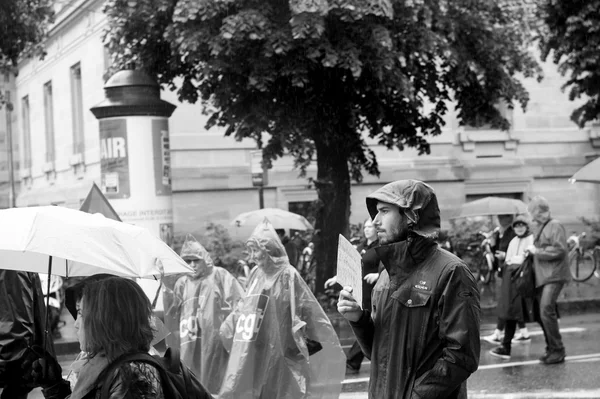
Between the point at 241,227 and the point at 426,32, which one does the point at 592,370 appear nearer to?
the point at 426,32

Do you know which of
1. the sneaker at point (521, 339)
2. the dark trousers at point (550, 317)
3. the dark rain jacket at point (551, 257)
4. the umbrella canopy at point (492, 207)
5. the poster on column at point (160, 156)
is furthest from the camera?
the umbrella canopy at point (492, 207)

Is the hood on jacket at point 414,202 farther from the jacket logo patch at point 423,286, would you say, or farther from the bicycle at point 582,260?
the bicycle at point 582,260

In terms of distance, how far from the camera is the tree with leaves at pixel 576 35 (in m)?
15.5

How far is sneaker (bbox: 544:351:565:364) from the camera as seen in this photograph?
35.2 feet

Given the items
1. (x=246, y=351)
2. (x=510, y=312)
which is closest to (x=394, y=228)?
(x=246, y=351)

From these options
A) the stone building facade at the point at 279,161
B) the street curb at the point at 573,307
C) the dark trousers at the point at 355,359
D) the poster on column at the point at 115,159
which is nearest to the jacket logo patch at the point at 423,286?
the dark trousers at the point at 355,359

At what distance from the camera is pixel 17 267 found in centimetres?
536

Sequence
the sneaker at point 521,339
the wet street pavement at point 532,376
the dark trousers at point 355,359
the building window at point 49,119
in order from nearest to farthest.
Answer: the wet street pavement at point 532,376, the dark trousers at point 355,359, the sneaker at point 521,339, the building window at point 49,119

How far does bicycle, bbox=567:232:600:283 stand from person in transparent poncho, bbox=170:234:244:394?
12544mm

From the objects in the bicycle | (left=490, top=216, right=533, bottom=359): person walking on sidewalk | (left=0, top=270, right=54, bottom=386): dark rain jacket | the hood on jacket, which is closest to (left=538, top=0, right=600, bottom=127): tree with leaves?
the bicycle

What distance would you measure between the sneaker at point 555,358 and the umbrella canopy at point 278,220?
30.9 ft

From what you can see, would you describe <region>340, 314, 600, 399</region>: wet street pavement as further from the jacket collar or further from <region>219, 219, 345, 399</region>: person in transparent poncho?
the jacket collar

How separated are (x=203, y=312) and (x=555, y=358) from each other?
406 centimetres

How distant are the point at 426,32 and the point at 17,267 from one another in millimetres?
10003
